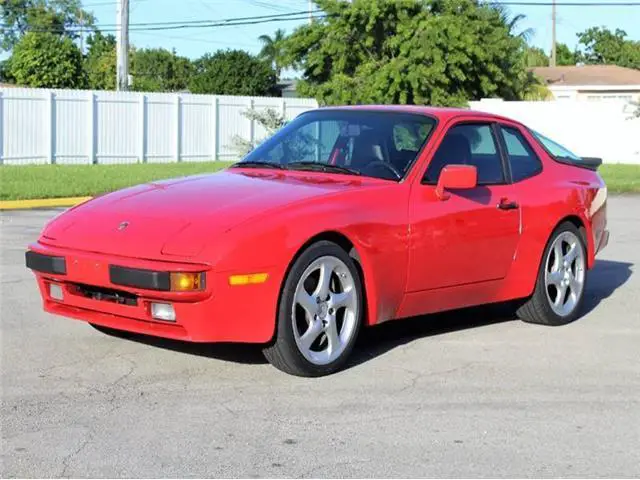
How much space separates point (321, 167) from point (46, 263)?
6.04ft

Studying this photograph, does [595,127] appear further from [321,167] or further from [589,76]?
[321,167]

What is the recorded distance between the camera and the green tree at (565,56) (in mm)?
97350

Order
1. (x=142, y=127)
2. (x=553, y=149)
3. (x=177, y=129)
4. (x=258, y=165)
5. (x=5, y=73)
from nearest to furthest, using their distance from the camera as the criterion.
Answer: (x=258, y=165) < (x=553, y=149) < (x=142, y=127) < (x=177, y=129) < (x=5, y=73)

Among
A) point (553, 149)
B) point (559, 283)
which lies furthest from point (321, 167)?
point (553, 149)

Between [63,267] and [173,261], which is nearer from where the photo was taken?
[173,261]

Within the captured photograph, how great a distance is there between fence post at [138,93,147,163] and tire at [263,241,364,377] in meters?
27.7

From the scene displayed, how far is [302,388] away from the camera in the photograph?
5770 mm

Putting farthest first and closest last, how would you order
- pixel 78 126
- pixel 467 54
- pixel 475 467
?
pixel 467 54, pixel 78 126, pixel 475 467

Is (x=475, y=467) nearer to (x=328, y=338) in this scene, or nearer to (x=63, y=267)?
(x=328, y=338)

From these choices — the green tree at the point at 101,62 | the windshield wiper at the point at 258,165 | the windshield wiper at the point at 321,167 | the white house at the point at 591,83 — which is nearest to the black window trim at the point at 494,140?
A: the windshield wiper at the point at 321,167

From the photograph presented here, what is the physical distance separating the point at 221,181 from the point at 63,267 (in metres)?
1.15

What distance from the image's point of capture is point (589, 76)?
57969mm

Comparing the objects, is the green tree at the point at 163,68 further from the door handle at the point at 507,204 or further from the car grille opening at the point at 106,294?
the car grille opening at the point at 106,294

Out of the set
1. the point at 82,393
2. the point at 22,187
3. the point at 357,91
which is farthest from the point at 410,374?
the point at 357,91
